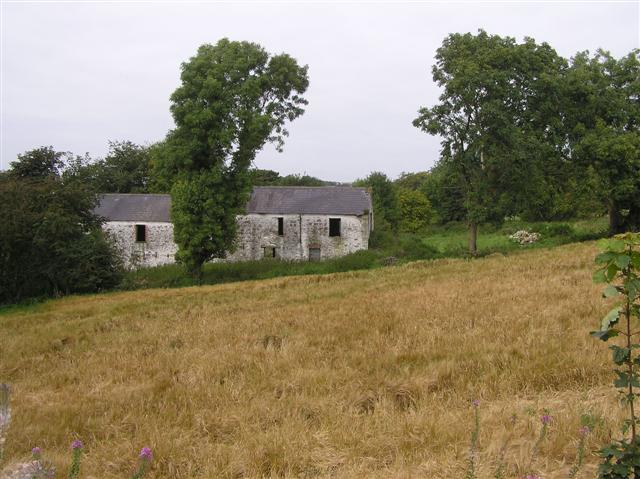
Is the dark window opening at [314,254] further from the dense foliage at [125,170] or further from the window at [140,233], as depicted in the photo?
the dense foliage at [125,170]

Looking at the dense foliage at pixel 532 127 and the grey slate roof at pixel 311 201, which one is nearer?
the dense foliage at pixel 532 127

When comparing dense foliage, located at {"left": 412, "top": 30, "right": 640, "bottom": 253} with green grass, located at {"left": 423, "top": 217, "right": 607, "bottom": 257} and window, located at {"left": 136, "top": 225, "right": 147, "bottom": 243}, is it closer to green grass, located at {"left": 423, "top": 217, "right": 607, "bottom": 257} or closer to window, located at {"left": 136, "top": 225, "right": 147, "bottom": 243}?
green grass, located at {"left": 423, "top": 217, "right": 607, "bottom": 257}

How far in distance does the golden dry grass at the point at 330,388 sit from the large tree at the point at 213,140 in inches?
731

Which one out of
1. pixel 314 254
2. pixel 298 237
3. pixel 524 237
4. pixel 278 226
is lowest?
pixel 314 254

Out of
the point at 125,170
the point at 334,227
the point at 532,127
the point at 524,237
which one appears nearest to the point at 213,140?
the point at 334,227

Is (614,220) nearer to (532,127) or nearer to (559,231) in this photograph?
(559,231)

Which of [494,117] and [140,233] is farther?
[140,233]

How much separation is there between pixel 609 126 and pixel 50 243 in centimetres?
3342

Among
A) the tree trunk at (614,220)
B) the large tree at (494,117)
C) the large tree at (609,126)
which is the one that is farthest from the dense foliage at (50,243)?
the tree trunk at (614,220)

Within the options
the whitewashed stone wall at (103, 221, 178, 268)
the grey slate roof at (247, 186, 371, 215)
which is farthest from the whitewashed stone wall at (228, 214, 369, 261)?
the whitewashed stone wall at (103, 221, 178, 268)

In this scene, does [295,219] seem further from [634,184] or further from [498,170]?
[634,184]

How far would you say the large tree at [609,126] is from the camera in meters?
27.0

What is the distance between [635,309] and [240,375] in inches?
207

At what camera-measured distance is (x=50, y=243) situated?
27.7 metres
